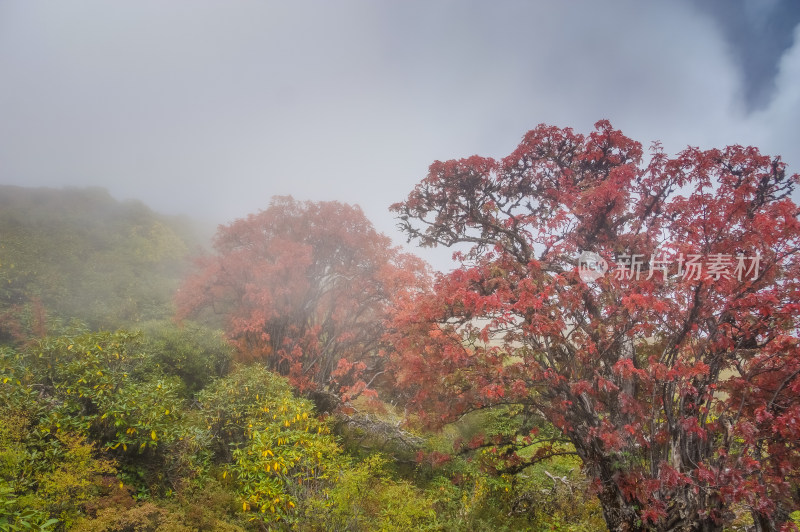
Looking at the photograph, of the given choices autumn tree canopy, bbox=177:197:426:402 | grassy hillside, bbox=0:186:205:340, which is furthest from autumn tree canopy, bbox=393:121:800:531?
grassy hillside, bbox=0:186:205:340

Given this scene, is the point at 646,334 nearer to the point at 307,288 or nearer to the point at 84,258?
the point at 307,288

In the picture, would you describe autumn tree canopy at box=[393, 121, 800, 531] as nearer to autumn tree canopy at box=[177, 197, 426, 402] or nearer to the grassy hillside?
autumn tree canopy at box=[177, 197, 426, 402]

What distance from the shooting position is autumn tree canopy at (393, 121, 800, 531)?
16.4 ft

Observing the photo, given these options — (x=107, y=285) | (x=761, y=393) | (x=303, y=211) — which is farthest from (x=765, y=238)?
(x=107, y=285)

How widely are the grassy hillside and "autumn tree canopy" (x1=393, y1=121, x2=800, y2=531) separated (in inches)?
741

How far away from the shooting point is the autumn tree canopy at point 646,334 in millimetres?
4996

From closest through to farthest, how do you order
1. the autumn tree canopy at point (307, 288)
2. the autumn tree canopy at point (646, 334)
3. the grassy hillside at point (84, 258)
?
1. the autumn tree canopy at point (646, 334)
2. the autumn tree canopy at point (307, 288)
3. the grassy hillside at point (84, 258)

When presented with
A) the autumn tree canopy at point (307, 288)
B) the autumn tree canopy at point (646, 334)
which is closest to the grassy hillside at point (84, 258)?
the autumn tree canopy at point (307, 288)

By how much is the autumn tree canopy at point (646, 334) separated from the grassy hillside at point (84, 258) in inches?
741

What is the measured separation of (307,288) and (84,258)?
19878 mm

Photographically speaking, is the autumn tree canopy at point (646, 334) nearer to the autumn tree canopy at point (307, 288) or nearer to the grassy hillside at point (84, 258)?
the autumn tree canopy at point (307, 288)

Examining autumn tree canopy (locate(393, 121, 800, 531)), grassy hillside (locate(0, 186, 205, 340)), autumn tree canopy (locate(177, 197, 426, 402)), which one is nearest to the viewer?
autumn tree canopy (locate(393, 121, 800, 531))

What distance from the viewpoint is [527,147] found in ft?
26.9

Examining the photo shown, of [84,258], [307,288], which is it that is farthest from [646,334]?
[84,258]
